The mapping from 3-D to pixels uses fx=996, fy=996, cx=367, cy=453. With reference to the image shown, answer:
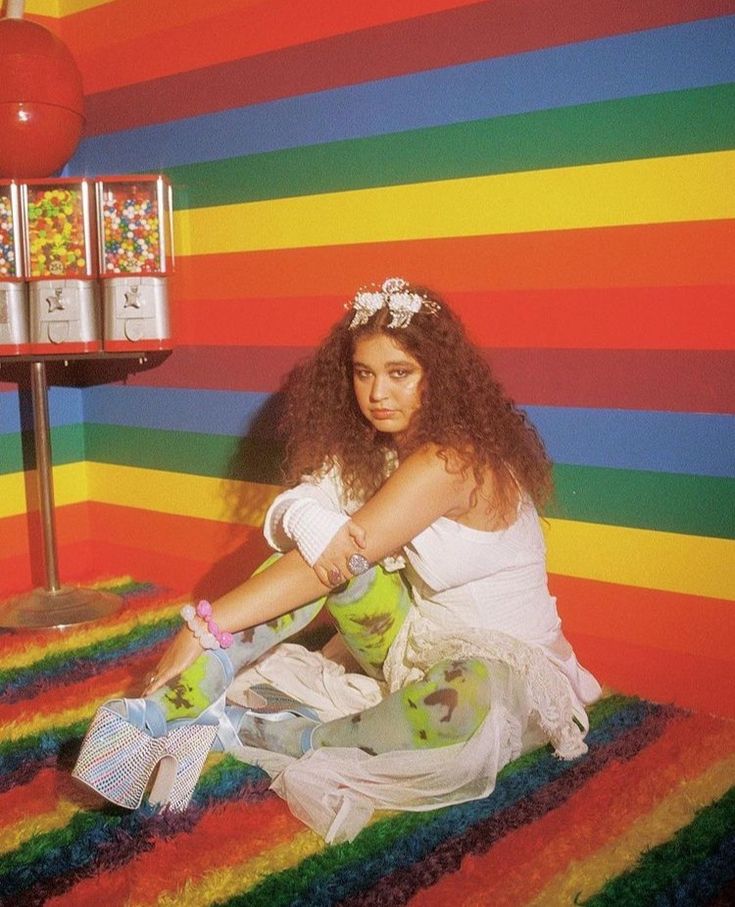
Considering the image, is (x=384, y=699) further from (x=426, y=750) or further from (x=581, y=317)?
(x=581, y=317)

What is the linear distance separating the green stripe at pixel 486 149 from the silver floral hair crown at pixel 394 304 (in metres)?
0.40

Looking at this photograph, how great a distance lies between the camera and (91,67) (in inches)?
119

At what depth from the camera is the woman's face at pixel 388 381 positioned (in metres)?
1.99

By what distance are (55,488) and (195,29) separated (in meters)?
1.47

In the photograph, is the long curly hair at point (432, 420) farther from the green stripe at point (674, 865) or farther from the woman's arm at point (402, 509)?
the green stripe at point (674, 865)

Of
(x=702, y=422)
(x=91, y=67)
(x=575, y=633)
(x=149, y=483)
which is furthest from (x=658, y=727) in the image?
(x=91, y=67)

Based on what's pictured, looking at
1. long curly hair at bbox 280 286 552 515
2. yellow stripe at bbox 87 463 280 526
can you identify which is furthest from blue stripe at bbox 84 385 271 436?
long curly hair at bbox 280 286 552 515

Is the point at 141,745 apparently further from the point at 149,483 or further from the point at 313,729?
the point at 149,483

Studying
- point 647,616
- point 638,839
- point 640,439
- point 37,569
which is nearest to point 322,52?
point 640,439

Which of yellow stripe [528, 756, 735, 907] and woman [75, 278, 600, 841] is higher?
woman [75, 278, 600, 841]

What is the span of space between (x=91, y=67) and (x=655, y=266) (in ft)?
6.24

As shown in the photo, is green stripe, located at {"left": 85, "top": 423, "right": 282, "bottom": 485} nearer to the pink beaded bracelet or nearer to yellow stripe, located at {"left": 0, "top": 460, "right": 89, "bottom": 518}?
yellow stripe, located at {"left": 0, "top": 460, "right": 89, "bottom": 518}

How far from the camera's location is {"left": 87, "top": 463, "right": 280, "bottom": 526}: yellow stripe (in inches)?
111

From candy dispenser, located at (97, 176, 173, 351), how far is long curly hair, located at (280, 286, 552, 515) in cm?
61
